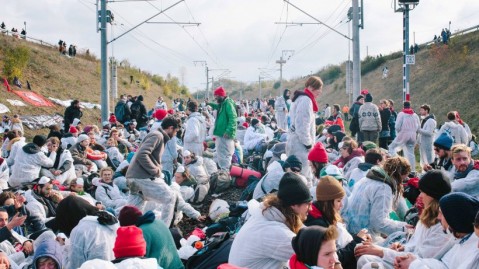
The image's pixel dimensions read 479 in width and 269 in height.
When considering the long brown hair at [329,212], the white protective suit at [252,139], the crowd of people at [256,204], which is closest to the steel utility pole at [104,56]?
the crowd of people at [256,204]

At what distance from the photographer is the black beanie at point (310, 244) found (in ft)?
10.7

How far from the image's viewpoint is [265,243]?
381 cm

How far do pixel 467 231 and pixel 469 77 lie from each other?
95.0 feet

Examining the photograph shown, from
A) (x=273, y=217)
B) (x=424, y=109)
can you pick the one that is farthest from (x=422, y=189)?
(x=424, y=109)

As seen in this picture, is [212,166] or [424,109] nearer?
[212,166]

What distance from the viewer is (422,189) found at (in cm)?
445

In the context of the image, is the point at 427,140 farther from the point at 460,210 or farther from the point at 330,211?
the point at 460,210

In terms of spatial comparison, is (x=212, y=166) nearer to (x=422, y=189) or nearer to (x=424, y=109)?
(x=424, y=109)

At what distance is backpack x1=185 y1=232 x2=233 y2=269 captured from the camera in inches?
204

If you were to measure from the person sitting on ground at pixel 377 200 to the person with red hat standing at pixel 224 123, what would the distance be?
20.0 feet

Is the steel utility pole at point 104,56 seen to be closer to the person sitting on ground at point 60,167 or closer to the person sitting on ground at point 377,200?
the person sitting on ground at point 60,167

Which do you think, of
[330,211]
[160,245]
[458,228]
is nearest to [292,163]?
[160,245]

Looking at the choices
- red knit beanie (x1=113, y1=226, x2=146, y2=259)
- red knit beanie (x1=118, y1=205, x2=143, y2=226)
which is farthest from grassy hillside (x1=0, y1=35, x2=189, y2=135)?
red knit beanie (x1=113, y1=226, x2=146, y2=259)

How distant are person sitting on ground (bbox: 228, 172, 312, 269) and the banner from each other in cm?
2859
